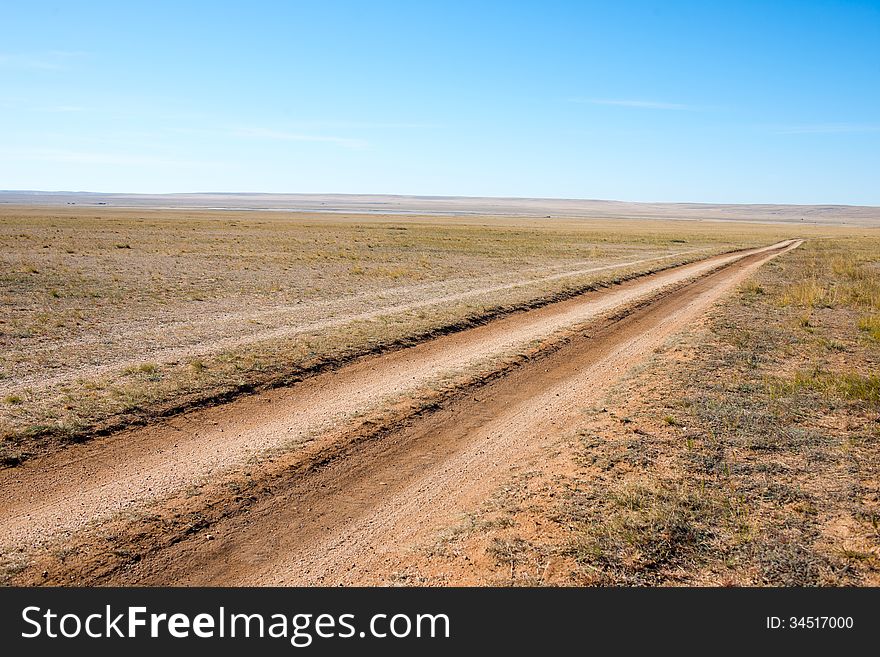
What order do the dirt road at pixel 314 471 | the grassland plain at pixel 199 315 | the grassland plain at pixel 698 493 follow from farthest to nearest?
the grassland plain at pixel 199 315 < the dirt road at pixel 314 471 < the grassland plain at pixel 698 493

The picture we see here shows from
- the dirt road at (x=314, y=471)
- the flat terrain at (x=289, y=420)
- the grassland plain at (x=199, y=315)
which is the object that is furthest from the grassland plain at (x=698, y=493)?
the grassland plain at (x=199, y=315)

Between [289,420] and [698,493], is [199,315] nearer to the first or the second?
[289,420]

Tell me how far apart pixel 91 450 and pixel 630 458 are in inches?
282

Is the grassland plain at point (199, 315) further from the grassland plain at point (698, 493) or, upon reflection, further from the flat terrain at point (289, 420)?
the grassland plain at point (698, 493)

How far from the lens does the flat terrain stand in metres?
5.79

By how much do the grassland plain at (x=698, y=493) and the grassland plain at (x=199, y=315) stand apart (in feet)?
20.0

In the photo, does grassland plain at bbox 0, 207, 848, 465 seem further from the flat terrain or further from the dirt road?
the dirt road

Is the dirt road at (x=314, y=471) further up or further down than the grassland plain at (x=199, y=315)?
further down

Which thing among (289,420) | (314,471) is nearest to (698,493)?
(314,471)

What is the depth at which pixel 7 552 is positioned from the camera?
5703 millimetres

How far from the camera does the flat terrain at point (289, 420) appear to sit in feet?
19.0

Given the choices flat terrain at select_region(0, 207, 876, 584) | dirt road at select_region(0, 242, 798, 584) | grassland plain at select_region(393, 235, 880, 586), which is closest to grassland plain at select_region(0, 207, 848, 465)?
flat terrain at select_region(0, 207, 876, 584)

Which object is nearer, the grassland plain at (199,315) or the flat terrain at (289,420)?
the flat terrain at (289,420)

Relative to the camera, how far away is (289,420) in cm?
943
